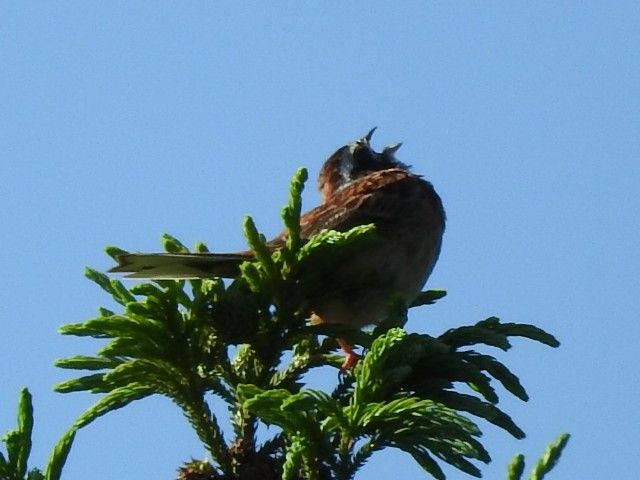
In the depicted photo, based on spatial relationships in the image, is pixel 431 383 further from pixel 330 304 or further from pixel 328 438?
pixel 330 304

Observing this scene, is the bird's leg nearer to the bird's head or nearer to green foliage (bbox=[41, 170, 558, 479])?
green foliage (bbox=[41, 170, 558, 479])

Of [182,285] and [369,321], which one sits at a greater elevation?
[369,321]

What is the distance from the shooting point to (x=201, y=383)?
10.8ft

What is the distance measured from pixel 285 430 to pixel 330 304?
A: 1307 millimetres

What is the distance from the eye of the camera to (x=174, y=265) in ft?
14.2

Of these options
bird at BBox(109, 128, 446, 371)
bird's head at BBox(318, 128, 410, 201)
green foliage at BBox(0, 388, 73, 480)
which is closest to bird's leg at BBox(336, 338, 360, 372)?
bird at BBox(109, 128, 446, 371)

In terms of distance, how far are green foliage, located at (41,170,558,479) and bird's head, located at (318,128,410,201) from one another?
12.2ft

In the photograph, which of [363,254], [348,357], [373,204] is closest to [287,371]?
[348,357]

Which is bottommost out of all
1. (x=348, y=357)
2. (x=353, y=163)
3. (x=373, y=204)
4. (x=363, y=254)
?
(x=348, y=357)

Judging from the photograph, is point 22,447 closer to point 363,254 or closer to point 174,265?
point 174,265

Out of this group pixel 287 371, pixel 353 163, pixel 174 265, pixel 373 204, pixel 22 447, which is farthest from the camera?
pixel 353 163

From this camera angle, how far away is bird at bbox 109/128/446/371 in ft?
13.7

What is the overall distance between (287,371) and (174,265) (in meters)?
0.86

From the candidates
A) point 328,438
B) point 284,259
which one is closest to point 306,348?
point 284,259
